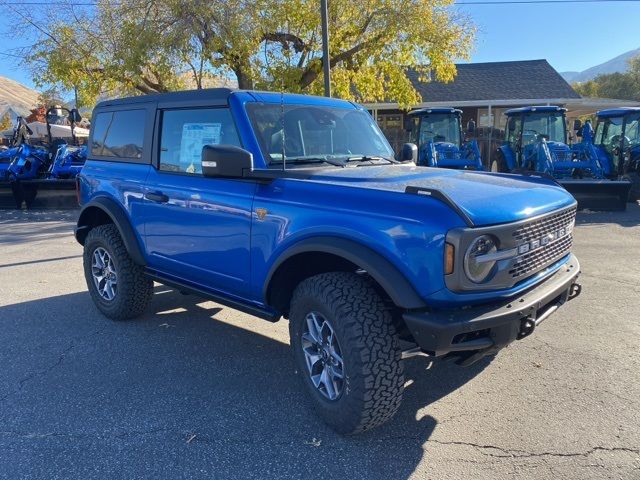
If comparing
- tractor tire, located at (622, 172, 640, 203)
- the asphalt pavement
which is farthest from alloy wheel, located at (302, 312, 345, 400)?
tractor tire, located at (622, 172, 640, 203)

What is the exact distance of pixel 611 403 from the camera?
3350 mm

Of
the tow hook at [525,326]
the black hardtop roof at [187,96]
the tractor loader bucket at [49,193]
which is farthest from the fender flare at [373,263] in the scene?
the tractor loader bucket at [49,193]

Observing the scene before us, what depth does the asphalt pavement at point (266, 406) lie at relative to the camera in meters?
2.80

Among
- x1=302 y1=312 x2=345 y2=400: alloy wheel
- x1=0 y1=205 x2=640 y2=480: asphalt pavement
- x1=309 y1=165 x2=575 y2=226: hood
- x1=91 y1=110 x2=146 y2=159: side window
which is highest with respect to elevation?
x1=91 y1=110 x2=146 y2=159: side window

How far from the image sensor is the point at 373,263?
276 centimetres

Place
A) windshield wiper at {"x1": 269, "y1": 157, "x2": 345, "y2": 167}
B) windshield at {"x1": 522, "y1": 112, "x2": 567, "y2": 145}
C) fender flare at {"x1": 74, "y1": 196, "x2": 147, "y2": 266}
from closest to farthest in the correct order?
windshield wiper at {"x1": 269, "y1": 157, "x2": 345, "y2": 167}
fender flare at {"x1": 74, "y1": 196, "x2": 147, "y2": 266}
windshield at {"x1": 522, "y1": 112, "x2": 567, "y2": 145}

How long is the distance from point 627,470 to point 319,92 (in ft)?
46.9

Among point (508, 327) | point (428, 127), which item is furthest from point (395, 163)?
point (428, 127)

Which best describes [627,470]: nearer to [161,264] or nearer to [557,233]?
[557,233]

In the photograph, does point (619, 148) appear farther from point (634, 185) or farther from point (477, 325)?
point (477, 325)

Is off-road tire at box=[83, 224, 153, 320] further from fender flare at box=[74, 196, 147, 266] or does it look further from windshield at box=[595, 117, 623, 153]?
windshield at box=[595, 117, 623, 153]

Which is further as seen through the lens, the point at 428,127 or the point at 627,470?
the point at 428,127

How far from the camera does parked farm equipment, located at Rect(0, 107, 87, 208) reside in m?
13.9

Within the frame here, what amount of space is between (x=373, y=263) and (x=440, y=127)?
1323cm
